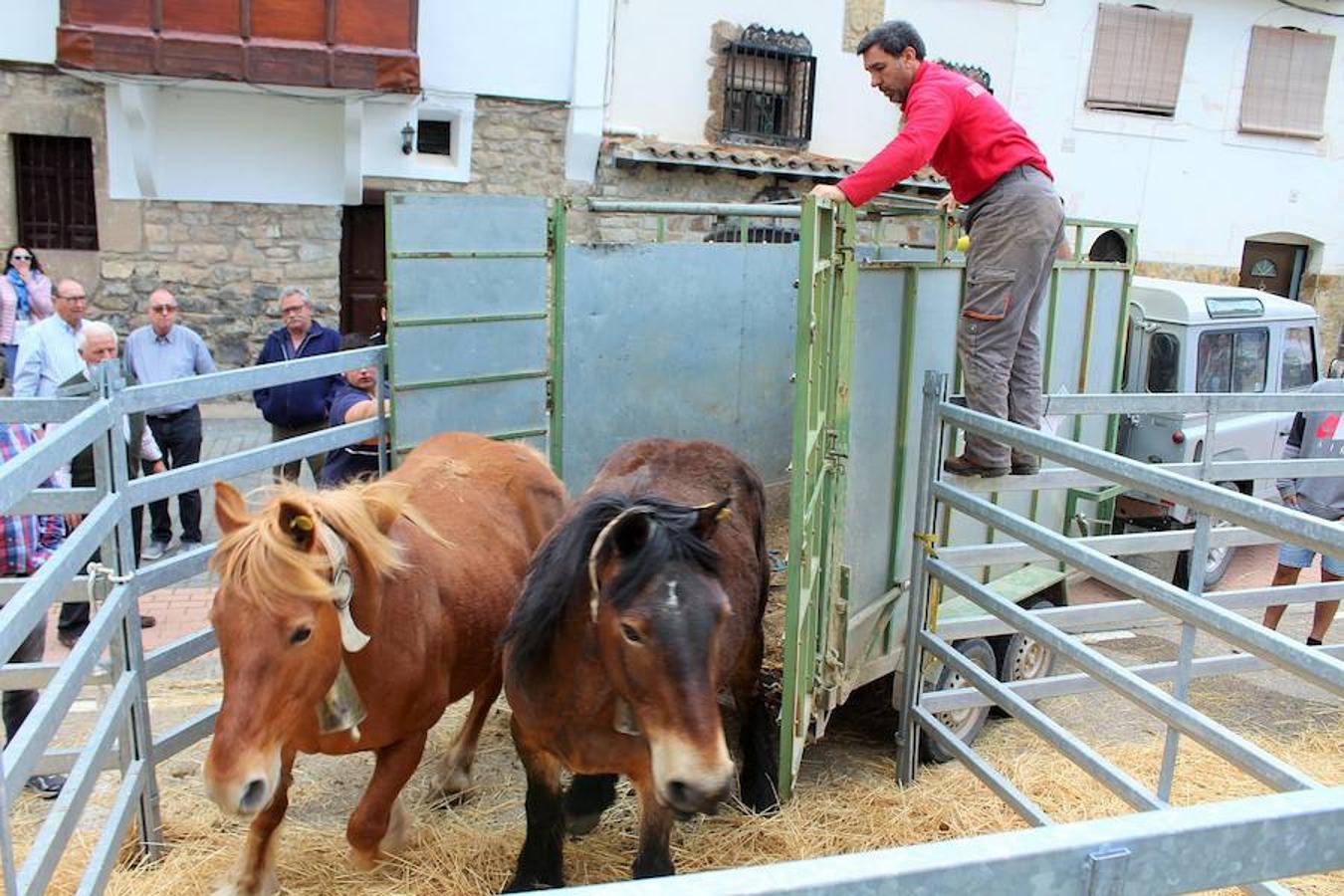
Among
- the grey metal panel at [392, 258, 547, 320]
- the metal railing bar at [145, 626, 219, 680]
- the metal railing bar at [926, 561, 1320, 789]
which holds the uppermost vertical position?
the grey metal panel at [392, 258, 547, 320]

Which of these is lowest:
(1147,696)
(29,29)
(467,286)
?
(1147,696)

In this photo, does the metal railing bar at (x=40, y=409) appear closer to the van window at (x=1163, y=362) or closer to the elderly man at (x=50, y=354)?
the elderly man at (x=50, y=354)

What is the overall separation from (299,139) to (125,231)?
2.22m

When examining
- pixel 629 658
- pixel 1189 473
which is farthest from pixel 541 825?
pixel 1189 473

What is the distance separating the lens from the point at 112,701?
125 inches

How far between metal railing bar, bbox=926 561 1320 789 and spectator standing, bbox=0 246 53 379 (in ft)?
31.0

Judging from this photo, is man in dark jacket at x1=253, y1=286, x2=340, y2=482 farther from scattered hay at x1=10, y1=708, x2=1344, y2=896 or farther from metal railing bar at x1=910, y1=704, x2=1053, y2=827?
metal railing bar at x1=910, y1=704, x2=1053, y2=827

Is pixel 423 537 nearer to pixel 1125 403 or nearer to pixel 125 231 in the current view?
pixel 1125 403

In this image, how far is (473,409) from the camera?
5496 mm

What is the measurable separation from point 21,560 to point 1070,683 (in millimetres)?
4125

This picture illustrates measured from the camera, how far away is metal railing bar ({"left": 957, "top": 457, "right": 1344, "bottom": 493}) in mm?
4180

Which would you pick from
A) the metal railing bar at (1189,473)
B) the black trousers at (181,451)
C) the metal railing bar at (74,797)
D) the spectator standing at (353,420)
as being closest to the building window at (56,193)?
the black trousers at (181,451)

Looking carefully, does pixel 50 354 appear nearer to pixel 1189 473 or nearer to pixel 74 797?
pixel 74 797

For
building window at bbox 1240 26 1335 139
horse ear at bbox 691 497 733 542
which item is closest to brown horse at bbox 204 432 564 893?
horse ear at bbox 691 497 733 542
